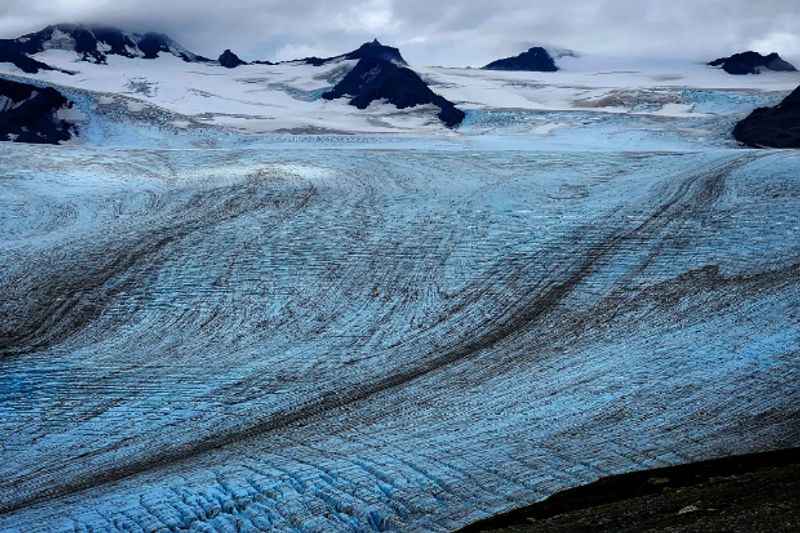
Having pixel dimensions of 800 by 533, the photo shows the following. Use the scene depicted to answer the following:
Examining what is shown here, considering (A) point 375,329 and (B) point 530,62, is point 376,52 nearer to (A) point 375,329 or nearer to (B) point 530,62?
(B) point 530,62

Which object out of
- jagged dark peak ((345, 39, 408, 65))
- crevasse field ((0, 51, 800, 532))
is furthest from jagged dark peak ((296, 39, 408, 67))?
crevasse field ((0, 51, 800, 532))

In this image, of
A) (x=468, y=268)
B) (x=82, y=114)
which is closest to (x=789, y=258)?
(x=468, y=268)

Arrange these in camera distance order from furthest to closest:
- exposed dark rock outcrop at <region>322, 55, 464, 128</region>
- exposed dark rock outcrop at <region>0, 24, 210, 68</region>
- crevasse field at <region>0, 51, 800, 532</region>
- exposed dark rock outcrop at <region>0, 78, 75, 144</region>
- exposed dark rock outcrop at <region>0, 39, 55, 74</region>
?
exposed dark rock outcrop at <region>0, 24, 210, 68</region> < exposed dark rock outcrop at <region>0, 39, 55, 74</region> < exposed dark rock outcrop at <region>322, 55, 464, 128</region> < exposed dark rock outcrop at <region>0, 78, 75, 144</region> < crevasse field at <region>0, 51, 800, 532</region>

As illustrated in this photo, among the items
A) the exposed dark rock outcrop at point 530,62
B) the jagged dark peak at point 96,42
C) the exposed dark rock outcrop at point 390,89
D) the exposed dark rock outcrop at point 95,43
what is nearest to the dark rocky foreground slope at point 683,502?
the exposed dark rock outcrop at point 390,89

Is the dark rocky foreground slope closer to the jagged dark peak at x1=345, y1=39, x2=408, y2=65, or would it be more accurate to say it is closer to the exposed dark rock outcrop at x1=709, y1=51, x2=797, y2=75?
the exposed dark rock outcrop at x1=709, y1=51, x2=797, y2=75

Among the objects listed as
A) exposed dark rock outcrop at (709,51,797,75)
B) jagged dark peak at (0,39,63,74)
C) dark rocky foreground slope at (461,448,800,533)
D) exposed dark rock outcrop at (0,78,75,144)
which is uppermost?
jagged dark peak at (0,39,63,74)

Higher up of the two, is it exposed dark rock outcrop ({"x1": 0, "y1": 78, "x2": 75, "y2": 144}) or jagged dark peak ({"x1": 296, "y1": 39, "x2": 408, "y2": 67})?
jagged dark peak ({"x1": 296, "y1": 39, "x2": 408, "y2": 67})

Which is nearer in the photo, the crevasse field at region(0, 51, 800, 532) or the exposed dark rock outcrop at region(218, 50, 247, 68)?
the crevasse field at region(0, 51, 800, 532)
